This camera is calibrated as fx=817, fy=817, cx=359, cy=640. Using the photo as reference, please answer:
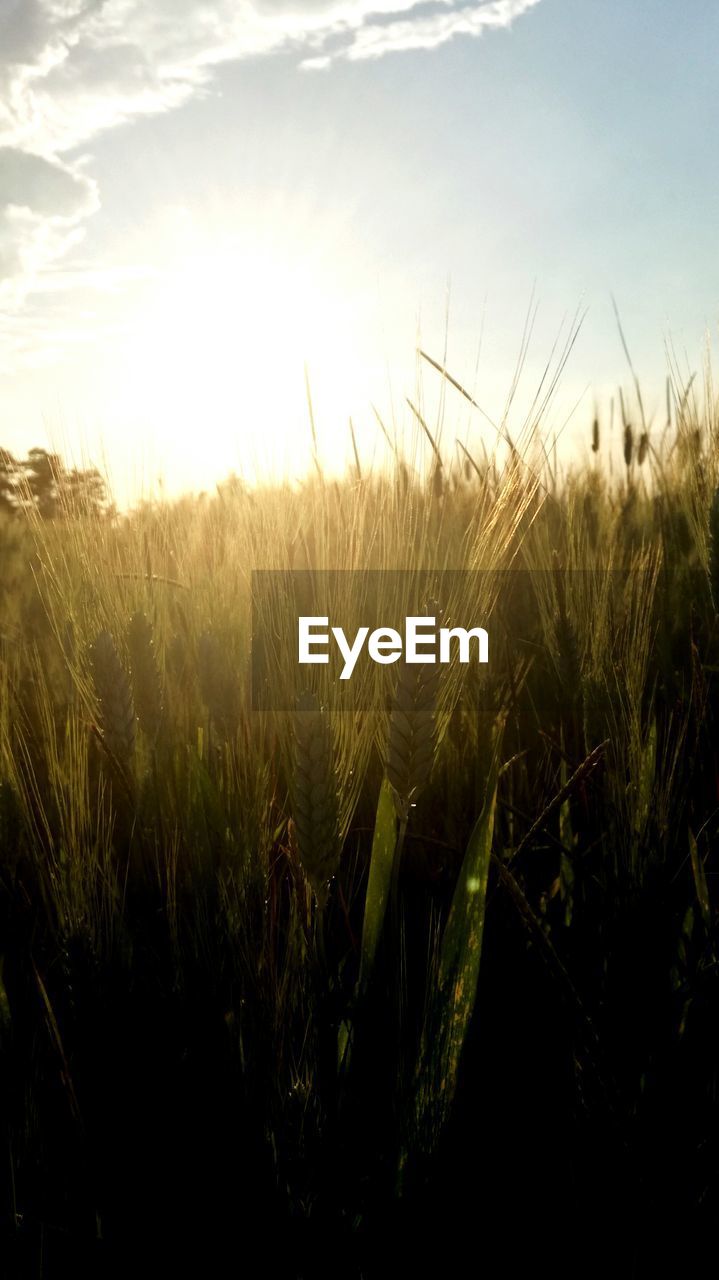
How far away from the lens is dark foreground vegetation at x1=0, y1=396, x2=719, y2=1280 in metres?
0.60

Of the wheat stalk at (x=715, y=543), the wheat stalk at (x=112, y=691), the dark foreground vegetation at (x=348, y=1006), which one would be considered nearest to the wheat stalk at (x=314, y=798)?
the dark foreground vegetation at (x=348, y=1006)

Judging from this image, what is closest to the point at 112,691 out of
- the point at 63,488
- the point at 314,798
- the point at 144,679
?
the point at 144,679

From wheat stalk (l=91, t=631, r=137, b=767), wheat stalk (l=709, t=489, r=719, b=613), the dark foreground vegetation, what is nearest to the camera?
the dark foreground vegetation

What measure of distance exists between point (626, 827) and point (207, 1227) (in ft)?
1.64

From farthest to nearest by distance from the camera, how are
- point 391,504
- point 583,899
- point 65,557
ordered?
point 65,557 → point 391,504 → point 583,899

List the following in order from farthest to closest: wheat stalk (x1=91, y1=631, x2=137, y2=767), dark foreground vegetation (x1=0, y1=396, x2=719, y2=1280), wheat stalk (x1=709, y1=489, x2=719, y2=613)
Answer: wheat stalk (x1=709, y1=489, x2=719, y2=613), wheat stalk (x1=91, y1=631, x2=137, y2=767), dark foreground vegetation (x1=0, y1=396, x2=719, y2=1280)

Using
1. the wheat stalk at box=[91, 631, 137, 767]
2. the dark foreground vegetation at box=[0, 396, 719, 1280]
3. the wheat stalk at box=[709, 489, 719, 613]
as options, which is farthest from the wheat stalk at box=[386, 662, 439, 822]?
the wheat stalk at box=[709, 489, 719, 613]

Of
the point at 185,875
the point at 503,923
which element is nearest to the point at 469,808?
the point at 503,923

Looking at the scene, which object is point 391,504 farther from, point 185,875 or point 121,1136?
point 121,1136

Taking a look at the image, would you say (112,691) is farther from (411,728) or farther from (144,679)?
(411,728)

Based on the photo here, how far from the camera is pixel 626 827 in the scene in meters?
0.81

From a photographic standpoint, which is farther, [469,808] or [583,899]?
[469,808]

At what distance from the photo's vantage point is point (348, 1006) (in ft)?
2.28

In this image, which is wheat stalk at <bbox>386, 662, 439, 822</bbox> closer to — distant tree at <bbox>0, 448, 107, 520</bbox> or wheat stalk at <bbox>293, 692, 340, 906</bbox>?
Result: wheat stalk at <bbox>293, 692, 340, 906</bbox>
